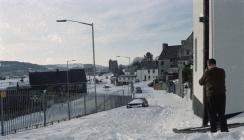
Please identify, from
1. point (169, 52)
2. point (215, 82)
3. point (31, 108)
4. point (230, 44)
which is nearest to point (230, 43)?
point (230, 44)

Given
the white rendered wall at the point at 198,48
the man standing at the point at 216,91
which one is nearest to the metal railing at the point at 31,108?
the white rendered wall at the point at 198,48

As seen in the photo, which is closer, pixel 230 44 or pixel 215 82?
pixel 215 82

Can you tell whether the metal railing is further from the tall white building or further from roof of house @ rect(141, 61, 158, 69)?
roof of house @ rect(141, 61, 158, 69)

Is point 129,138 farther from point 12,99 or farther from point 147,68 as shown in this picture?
point 147,68

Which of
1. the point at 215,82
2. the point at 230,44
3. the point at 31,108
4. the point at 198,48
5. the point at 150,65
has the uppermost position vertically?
the point at 150,65

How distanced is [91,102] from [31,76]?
234ft

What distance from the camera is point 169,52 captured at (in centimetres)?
14638

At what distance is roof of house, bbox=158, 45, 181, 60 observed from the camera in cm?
14365

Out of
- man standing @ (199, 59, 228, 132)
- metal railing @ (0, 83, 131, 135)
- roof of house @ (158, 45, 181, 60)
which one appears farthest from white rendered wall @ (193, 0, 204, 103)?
roof of house @ (158, 45, 181, 60)

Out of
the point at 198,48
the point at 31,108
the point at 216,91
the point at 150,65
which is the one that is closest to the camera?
the point at 216,91

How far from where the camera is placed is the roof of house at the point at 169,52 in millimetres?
143650

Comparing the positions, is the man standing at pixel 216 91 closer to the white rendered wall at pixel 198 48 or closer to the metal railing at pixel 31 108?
the white rendered wall at pixel 198 48

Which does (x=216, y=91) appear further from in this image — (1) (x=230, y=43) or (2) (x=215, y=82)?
(1) (x=230, y=43)

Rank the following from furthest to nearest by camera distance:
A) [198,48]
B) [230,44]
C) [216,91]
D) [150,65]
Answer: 1. [150,65]
2. [198,48]
3. [230,44]
4. [216,91]
